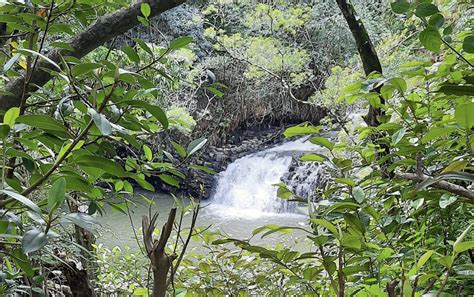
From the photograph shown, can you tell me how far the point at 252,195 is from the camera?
19.7 feet

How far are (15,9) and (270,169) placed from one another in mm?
5599

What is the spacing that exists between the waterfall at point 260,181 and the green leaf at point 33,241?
5.12 m

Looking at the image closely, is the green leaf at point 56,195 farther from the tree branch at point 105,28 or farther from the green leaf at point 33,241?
the tree branch at point 105,28

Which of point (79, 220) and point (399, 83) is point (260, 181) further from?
point (79, 220)

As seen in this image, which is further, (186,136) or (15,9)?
(186,136)

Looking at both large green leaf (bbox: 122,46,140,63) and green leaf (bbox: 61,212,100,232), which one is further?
large green leaf (bbox: 122,46,140,63)

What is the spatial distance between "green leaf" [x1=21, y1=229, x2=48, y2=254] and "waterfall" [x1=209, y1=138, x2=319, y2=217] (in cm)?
512

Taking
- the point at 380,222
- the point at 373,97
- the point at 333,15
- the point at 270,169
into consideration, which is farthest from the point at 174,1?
the point at 333,15

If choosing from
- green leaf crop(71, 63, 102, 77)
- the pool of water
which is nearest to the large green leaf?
green leaf crop(71, 63, 102, 77)

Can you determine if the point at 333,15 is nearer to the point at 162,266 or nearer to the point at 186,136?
the point at 186,136

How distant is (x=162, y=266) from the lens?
0.40 meters

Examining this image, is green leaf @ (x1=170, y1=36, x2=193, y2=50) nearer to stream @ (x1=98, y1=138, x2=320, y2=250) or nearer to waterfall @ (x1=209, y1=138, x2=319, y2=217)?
stream @ (x1=98, y1=138, x2=320, y2=250)

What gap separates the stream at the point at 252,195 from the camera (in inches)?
197

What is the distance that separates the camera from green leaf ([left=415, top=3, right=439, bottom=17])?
455 millimetres
